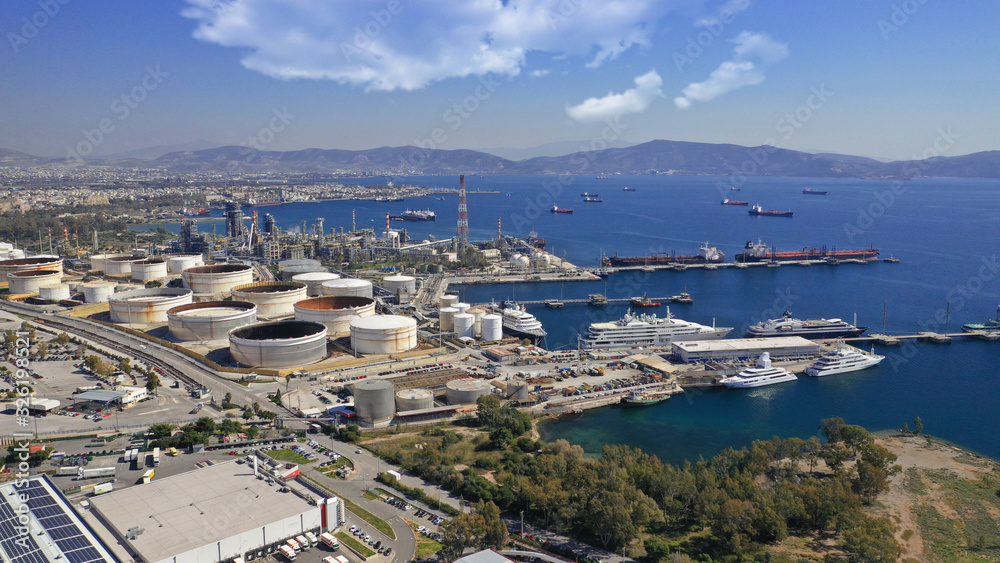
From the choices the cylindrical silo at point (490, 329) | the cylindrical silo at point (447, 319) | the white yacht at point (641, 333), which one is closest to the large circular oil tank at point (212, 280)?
the cylindrical silo at point (447, 319)

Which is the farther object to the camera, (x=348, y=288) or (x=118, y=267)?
(x=118, y=267)

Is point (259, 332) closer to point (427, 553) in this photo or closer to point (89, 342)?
point (89, 342)

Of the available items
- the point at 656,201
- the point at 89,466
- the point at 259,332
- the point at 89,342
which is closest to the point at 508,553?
the point at 89,466

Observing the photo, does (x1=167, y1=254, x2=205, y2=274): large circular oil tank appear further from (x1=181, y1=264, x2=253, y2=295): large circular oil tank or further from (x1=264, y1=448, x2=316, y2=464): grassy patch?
(x1=264, y1=448, x2=316, y2=464): grassy patch

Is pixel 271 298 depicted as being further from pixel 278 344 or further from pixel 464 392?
pixel 464 392

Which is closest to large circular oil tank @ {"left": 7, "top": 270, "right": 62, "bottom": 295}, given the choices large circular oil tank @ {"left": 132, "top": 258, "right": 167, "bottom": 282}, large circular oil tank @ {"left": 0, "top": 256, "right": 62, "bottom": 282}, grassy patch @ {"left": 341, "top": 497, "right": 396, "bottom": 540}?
large circular oil tank @ {"left": 0, "top": 256, "right": 62, "bottom": 282}

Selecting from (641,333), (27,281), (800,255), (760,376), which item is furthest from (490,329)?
(800,255)
